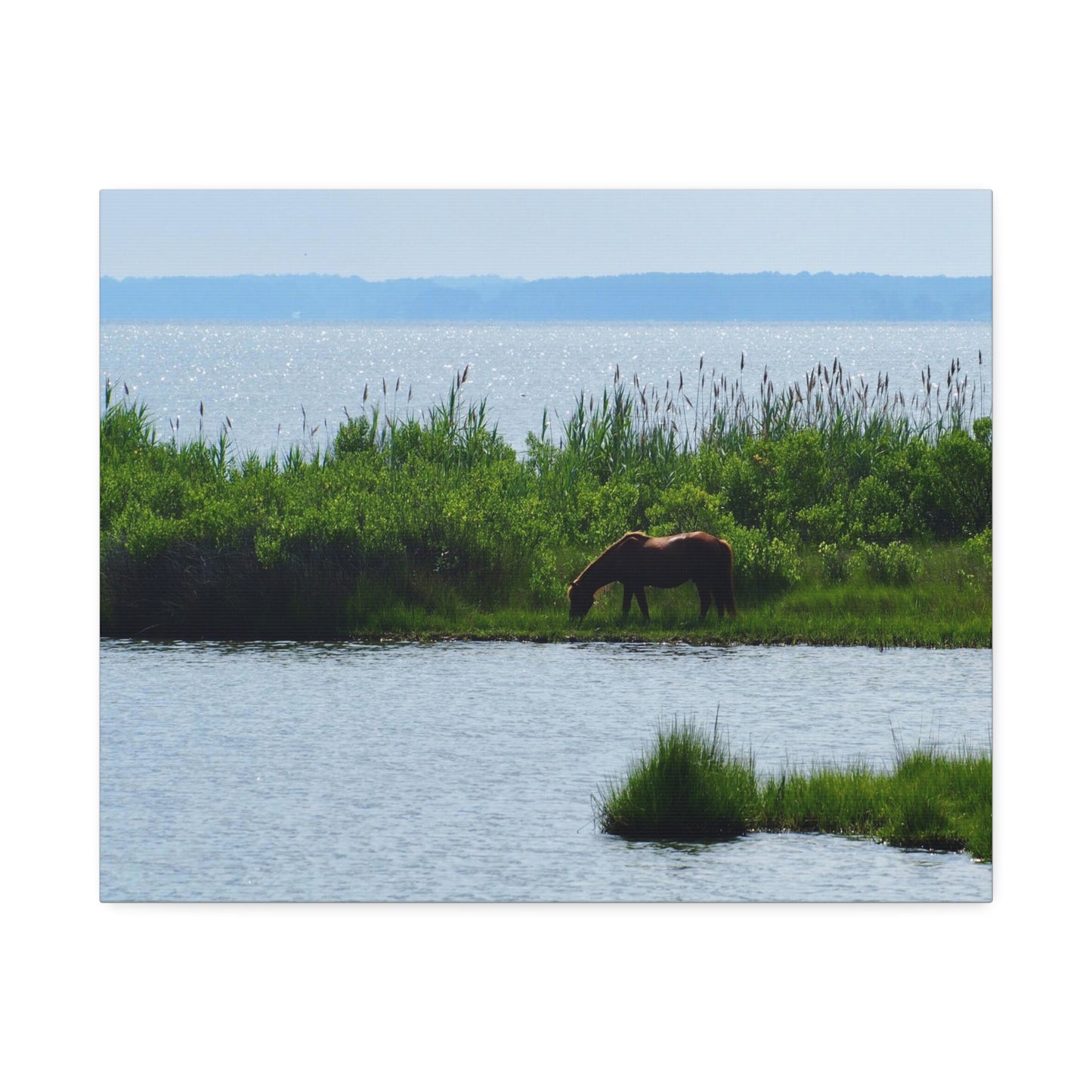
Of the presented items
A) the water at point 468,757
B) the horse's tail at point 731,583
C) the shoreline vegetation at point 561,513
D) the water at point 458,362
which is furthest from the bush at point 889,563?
the water at point 458,362

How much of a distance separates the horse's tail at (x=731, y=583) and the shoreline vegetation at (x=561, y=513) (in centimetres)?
3

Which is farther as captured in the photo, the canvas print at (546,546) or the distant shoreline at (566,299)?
the distant shoreline at (566,299)

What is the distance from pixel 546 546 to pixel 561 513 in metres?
0.17

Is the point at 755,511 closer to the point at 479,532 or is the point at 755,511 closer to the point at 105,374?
the point at 479,532

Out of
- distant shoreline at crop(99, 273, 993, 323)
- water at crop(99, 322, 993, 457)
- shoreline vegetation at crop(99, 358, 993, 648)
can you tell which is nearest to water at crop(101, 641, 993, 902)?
shoreline vegetation at crop(99, 358, 993, 648)

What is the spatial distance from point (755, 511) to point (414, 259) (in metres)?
1.96

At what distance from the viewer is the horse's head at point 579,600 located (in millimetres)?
7750

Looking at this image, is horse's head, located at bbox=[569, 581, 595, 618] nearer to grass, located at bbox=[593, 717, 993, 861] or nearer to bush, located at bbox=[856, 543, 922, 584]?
grass, located at bbox=[593, 717, 993, 861]

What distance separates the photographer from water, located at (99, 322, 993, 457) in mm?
7273

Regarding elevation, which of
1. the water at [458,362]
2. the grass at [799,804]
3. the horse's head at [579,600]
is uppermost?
the water at [458,362]

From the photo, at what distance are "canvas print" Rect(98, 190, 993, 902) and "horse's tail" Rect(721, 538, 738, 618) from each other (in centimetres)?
1

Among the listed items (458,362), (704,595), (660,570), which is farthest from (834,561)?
(458,362)

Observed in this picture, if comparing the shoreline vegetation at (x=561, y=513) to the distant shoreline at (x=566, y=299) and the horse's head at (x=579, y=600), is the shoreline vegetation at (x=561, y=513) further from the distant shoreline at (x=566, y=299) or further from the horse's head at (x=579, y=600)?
the distant shoreline at (x=566, y=299)

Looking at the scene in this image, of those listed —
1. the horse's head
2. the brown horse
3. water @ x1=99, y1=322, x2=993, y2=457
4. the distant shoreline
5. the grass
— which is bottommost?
the grass
